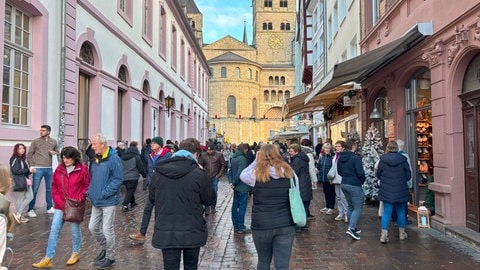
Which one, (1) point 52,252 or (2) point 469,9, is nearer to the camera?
(1) point 52,252

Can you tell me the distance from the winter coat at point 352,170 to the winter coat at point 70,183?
4351 millimetres

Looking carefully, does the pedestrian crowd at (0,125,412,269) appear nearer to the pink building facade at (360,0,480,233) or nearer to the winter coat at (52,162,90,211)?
the winter coat at (52,162,90,211)

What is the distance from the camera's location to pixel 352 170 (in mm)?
7684

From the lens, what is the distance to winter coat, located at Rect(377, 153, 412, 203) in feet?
23.5

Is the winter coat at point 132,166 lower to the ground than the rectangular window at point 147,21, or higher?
lower

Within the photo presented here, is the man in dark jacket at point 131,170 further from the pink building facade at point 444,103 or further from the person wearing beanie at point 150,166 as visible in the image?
the pink building facade at point 444,103

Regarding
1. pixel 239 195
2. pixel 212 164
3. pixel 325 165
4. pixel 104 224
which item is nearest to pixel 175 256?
pixel 104 224

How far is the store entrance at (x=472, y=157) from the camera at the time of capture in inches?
283

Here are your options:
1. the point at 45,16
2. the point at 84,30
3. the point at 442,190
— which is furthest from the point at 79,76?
the point at 442,190

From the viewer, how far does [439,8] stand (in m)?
8.09

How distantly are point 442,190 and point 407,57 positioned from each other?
330cm

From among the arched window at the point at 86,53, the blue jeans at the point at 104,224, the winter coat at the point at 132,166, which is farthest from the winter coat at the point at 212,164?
the arched window at the point at 86,53

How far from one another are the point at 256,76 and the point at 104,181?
85.2 metres

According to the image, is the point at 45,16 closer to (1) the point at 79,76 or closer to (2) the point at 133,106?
(1) the point at 79,76
